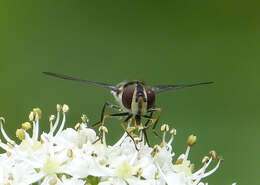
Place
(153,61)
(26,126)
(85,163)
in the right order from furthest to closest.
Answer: (153,61) < (26,126) < (85,163)

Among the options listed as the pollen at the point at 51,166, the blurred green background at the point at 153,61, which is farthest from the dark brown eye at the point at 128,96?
the blurred green background at the point at 153,61

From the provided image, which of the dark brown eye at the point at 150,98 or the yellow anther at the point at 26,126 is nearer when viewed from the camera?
the dark brown eye at the point at 150,98

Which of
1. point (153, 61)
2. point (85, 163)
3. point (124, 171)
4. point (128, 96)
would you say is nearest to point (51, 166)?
point (85, 163)

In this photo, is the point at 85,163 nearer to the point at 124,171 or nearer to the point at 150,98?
the point at 124,171

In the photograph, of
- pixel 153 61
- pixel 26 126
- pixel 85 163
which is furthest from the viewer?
pixel 153 61

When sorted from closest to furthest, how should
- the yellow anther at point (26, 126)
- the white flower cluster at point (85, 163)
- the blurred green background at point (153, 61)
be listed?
the white flower cluster at point (85, 163) < the yellow anther at point (26, 126) < the blurred green background at point (153, 61)

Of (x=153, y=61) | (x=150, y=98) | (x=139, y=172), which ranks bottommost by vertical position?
(x=139, y=172)

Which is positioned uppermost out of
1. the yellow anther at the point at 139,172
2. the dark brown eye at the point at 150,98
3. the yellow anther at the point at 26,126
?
the dark brown eye at the point at 150,98

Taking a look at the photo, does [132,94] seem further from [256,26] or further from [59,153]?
[256,26]

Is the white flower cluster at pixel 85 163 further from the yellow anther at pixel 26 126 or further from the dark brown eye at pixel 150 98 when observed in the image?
the dark brown eye at pixel 150 98
